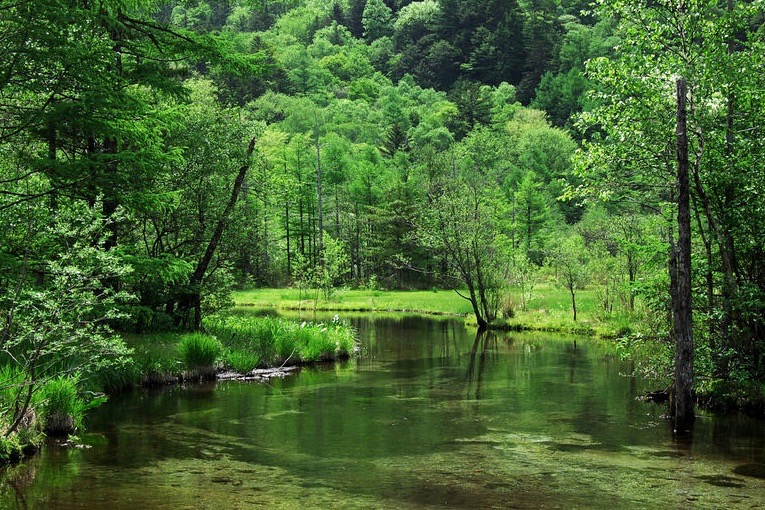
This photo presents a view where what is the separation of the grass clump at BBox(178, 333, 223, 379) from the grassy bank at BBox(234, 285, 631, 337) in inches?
554

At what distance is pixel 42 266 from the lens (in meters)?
14.0

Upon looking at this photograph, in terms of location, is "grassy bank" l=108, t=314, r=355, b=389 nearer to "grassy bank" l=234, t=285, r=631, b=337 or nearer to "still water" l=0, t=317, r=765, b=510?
"still water" l=0, t=317, r=765, b=510

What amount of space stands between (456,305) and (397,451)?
34.3 metres

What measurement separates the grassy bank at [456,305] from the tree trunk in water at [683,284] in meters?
17.5

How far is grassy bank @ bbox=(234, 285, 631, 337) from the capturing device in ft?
111

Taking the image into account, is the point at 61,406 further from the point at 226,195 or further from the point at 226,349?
the point at 226,195

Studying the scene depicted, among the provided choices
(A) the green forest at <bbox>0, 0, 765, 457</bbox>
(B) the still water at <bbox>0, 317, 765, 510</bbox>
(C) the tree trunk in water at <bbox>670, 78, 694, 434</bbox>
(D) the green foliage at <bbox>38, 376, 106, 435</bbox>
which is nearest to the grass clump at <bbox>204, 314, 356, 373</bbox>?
(A) the green forest at <bbox>0, 0, 765, 457</bbox>

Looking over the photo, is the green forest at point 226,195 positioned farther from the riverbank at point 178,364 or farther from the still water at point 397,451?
the still water at point 397,451

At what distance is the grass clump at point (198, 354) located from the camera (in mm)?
20219

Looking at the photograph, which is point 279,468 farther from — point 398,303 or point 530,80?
point 530,80

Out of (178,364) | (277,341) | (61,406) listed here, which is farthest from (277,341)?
(61,406)

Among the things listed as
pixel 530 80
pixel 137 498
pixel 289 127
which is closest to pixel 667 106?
pixel 137 498

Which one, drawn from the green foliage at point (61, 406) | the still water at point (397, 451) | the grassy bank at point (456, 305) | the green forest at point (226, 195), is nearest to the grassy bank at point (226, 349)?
the green forest at point (226, 195)

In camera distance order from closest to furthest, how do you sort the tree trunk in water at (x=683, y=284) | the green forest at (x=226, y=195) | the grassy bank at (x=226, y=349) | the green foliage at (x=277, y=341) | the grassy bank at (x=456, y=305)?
the green forest at (x=226, y=195), the tree trunk in water at (x=683, y=284), the grassy bank at (x=226, y=349), the green foliage at (x=277, y=341), the grassy bank at (x=456, y=305)
